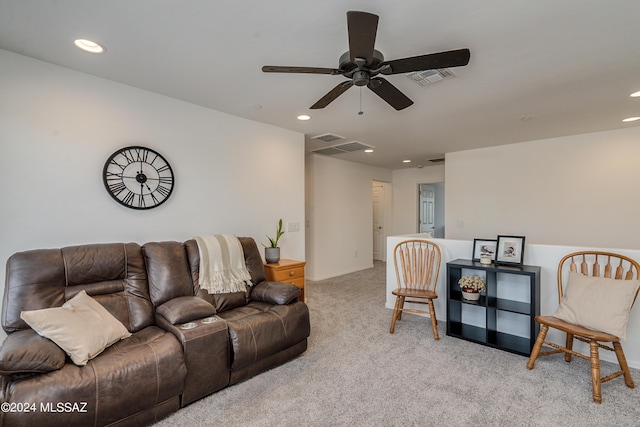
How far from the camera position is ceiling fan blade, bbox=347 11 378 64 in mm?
1352

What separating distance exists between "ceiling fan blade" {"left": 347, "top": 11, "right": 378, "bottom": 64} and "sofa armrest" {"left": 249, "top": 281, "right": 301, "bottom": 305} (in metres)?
1.91

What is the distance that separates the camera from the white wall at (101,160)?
218cm

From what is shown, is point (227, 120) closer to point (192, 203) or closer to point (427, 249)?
point (192, 203)

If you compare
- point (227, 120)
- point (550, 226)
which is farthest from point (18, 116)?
point (550, 226)

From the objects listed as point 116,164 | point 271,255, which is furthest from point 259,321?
point 116,164

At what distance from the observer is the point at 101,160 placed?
2.54m

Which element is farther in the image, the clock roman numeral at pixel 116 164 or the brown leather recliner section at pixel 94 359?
the clock roman numeral at pixel 116 164

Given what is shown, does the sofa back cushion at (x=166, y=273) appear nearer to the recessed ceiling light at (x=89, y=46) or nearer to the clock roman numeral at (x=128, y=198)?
the clock roman numeral at (x=128, y=198)

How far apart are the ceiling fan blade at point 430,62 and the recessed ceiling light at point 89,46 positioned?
1.97 m

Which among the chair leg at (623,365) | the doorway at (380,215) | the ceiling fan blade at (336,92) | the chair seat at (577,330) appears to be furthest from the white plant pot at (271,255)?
the doorway at (380,215)

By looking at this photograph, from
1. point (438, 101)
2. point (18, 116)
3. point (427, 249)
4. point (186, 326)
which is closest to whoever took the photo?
point (186, 326)

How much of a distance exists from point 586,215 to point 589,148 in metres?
0.94

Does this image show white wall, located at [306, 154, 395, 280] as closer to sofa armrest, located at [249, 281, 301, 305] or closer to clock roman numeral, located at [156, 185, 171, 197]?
sofa armrest, located at [249, 281, 301, 305]

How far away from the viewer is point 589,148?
4.11 meters
